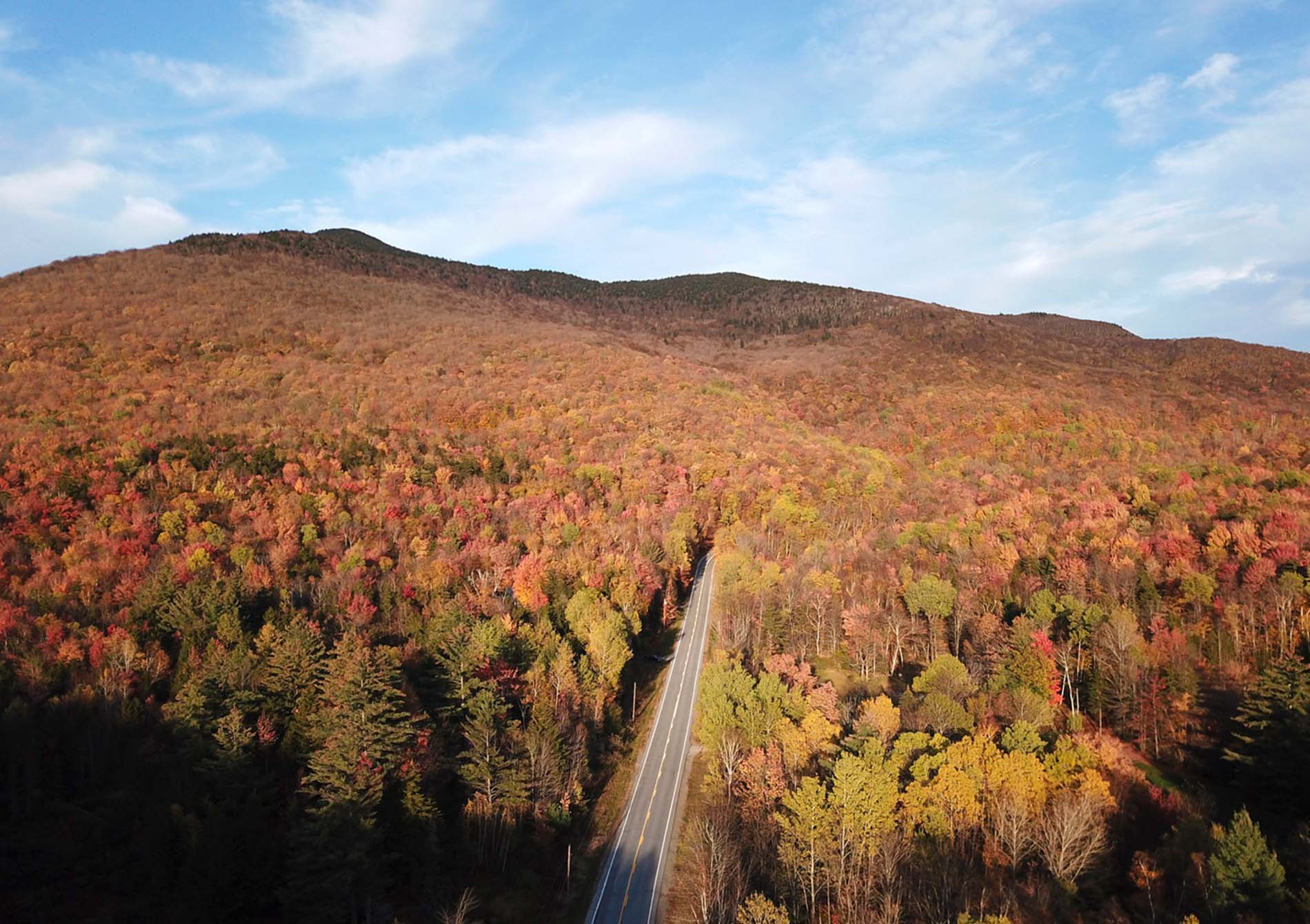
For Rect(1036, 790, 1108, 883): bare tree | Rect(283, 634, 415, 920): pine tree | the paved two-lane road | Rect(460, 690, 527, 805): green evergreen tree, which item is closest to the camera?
Rect(283, 634, 415, 920): pine tree

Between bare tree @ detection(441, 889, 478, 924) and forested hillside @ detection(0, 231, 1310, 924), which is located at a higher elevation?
forested hillside @ detection(0, 231, 1310, 924)

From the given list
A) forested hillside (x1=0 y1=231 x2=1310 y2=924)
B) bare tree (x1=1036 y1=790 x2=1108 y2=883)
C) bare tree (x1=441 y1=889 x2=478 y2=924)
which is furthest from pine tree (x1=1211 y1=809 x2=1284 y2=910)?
bare tree (x1=441 y1=889 x2=478 y2=924)

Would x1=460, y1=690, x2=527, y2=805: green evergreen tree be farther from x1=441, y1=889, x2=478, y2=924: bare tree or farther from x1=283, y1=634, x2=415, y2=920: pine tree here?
x1=441, y1=889, x2=478, y2=924: bare tree

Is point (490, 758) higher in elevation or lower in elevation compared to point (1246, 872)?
lower

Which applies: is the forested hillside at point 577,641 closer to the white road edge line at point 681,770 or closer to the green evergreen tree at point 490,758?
the green evergreen tree at point 490,758

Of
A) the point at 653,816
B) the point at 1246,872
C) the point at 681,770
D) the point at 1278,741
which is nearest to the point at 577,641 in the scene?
the point at 681,770

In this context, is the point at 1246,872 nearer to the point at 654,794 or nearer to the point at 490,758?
the point at 654,794

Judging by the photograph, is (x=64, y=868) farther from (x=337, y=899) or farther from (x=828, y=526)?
(x=828, y=526)
